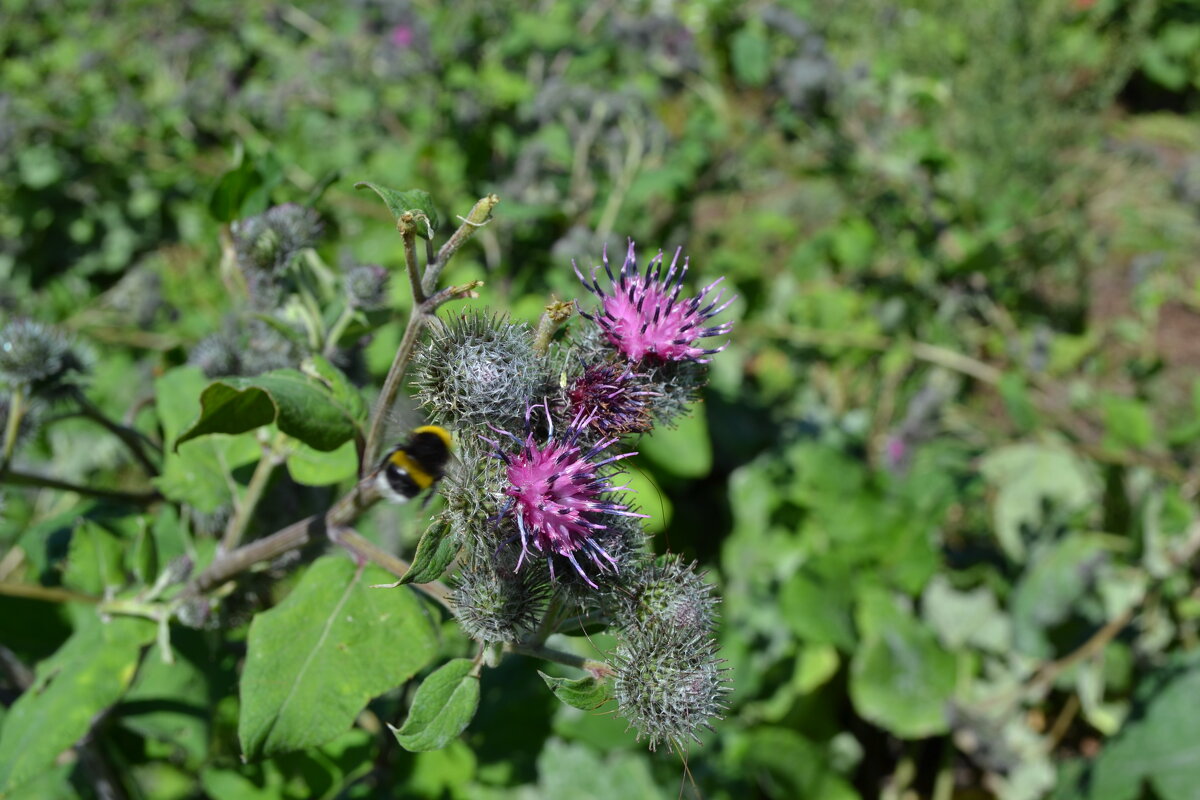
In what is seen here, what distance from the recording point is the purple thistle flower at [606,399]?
1408 mm

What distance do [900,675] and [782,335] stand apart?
1.73 metres

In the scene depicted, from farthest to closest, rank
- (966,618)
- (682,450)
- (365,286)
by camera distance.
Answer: (966,618) → (682,450) → (365,286)

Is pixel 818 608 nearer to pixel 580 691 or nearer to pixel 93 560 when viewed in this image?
pixel 580 691

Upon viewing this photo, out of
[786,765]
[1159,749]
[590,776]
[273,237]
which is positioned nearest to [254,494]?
[273,237]

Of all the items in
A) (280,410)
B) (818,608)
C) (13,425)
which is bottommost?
(818,608)

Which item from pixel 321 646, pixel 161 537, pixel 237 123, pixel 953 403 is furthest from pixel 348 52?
pixel 321 646

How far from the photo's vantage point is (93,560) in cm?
194

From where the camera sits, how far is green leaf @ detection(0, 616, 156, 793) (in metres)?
1.59

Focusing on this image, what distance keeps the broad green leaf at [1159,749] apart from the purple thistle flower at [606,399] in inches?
113

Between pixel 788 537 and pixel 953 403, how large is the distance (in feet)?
4.51

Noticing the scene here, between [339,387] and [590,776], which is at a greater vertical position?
[339,387]

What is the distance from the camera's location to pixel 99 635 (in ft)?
5.90

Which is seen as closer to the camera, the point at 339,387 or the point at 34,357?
the point at 339,387

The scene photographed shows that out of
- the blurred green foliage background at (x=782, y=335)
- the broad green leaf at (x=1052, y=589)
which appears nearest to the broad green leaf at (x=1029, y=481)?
the blurred green foliage background at (x=782, y=335)
